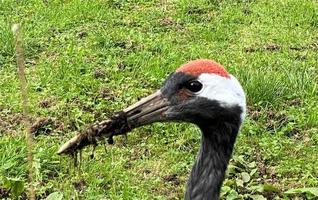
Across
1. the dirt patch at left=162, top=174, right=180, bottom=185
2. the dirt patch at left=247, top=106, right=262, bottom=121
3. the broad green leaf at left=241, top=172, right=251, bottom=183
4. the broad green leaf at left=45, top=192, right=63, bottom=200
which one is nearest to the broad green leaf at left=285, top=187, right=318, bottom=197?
the broad green leaf at left=241, top=172, right=251, bottom=183

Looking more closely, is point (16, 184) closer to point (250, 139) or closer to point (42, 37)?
point (250, 139)

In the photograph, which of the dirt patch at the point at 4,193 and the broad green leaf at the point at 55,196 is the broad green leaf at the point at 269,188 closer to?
the broad green leaf at the point at 55,196

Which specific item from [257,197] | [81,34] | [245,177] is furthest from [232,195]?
[81,34]

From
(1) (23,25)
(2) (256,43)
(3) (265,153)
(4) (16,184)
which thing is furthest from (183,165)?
(1) (23,25)

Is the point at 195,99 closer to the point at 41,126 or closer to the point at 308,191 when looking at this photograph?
the point at 308,191

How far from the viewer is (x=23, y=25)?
8.35 meters

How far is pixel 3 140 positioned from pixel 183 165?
149 centimetres

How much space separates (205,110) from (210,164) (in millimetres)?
379

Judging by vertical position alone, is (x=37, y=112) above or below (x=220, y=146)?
below

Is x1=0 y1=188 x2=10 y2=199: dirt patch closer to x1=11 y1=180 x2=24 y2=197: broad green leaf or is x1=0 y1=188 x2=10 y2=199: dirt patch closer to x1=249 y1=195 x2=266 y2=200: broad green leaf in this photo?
x1=11 y1=180 x2=24 y2=197: broad green leaf

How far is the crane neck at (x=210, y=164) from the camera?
398 cm

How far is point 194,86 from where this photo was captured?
3.79 m

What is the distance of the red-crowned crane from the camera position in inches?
147

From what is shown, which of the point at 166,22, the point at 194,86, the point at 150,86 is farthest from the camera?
the point at 166,22
